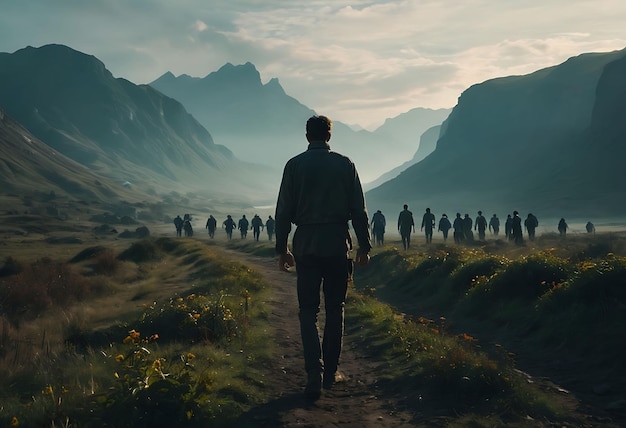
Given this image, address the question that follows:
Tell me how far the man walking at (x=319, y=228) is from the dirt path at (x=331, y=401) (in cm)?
36

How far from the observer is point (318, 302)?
6488 millimetres

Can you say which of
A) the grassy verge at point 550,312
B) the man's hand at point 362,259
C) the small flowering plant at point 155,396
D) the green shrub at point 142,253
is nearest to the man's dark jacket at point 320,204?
the man's hand at point 362,259

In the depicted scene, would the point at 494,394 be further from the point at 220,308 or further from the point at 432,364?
the point at 220,308

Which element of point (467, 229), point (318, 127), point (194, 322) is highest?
point (318, 127)

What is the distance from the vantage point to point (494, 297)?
454 inches

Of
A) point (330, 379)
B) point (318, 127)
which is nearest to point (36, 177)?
point (318, 127)

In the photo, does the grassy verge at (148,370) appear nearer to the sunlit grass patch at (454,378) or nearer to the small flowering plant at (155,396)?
the small flowering plant at (155,396)

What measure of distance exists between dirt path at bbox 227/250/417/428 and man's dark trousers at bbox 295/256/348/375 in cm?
38

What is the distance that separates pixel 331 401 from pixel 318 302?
1058mm

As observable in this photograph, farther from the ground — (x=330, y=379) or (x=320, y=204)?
(x=320, y=204)

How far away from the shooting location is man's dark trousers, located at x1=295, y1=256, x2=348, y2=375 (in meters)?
6.34

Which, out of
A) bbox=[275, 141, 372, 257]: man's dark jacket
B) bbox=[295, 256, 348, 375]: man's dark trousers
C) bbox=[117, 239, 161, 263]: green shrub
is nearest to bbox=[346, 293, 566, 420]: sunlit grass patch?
bbox=[295, 256, 348, 375]: man's dark trousers

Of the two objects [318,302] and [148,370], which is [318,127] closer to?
[318,302]

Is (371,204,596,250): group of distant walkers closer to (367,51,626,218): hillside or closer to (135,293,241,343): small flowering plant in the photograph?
(135,293,241,343): small flowering plant
